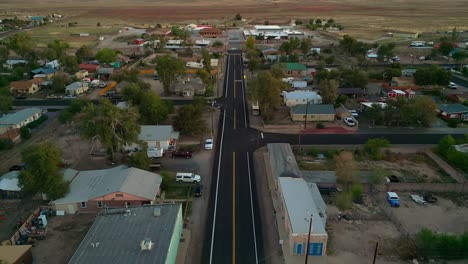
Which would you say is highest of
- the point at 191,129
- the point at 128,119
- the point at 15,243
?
the point at 128,119

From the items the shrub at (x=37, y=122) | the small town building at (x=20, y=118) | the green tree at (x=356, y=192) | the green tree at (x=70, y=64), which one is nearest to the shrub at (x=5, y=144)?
the small town building at (x=20, y=118)

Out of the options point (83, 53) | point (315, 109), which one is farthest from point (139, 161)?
point (83, 53)

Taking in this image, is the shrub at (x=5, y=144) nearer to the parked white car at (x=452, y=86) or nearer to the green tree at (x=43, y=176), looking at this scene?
the green tree at (x=43, y=176)

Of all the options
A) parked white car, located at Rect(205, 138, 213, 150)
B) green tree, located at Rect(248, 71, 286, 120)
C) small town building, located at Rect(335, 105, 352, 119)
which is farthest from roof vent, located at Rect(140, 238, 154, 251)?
small town building, located at Rect(335, 105, 352, 119)

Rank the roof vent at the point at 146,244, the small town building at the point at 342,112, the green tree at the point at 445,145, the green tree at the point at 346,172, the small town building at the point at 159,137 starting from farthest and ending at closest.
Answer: the small town building at the point at 342,112, the small town building at the point at 159,137, the green tree at the point at 445,145, the green tree at the point at 346,172, the roof vent at the point at 146,244

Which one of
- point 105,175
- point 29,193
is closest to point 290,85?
point 105,175

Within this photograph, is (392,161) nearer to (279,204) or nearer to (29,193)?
(279,204)
